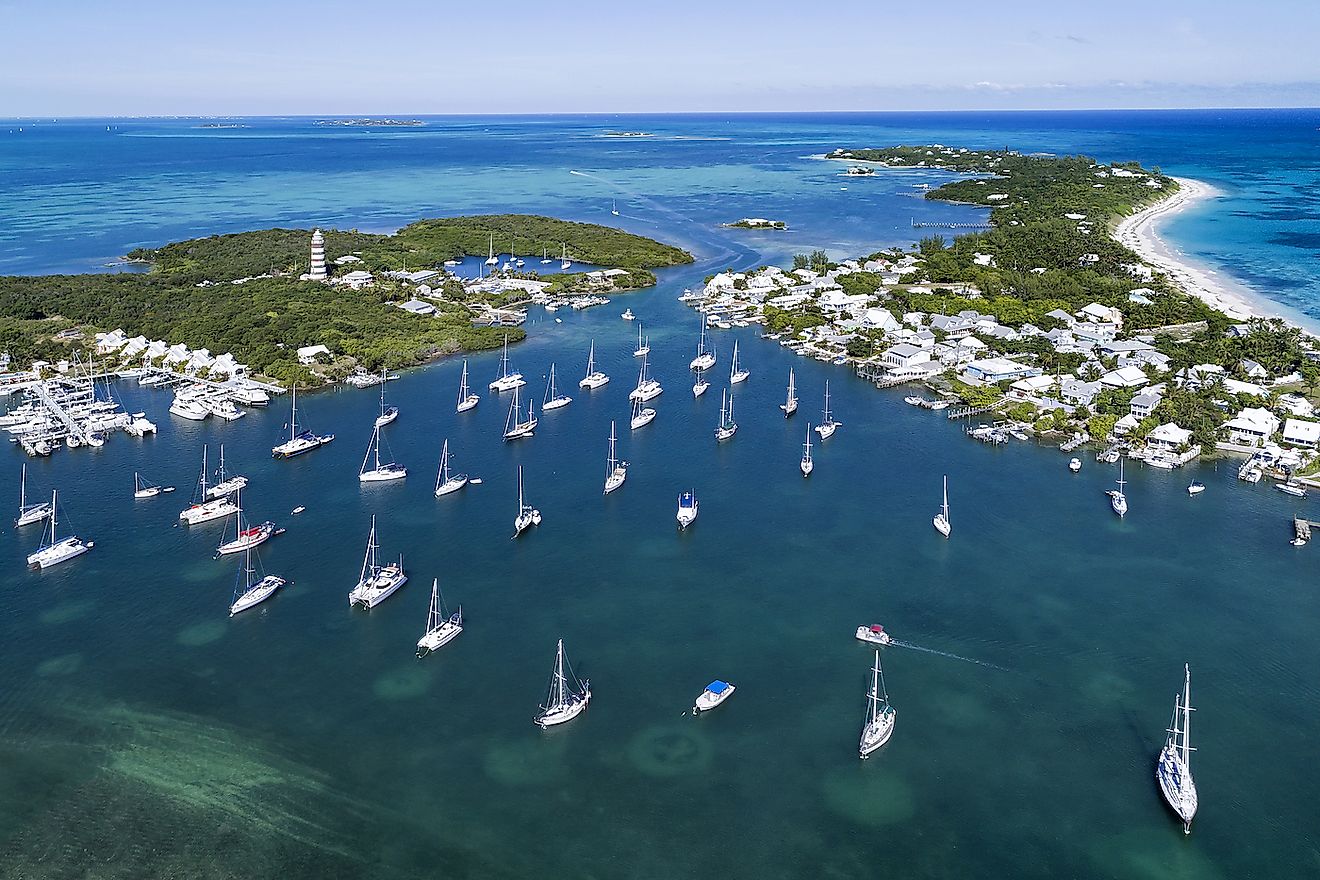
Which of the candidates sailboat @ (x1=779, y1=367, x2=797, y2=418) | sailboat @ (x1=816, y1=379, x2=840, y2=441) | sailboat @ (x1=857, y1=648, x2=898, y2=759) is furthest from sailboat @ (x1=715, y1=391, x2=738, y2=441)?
sailboat @ (x1=857, y1=648, x2=898, y2=759)

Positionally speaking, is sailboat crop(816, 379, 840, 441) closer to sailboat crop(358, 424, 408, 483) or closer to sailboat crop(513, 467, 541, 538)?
sailboat crop(513, 467, 541, 538)

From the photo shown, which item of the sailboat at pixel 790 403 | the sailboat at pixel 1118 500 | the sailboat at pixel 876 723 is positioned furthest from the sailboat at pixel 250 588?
the sailboat at pixel 1118 500

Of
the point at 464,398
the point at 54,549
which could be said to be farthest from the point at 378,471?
the point at 54,549

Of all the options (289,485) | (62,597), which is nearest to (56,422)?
(289,485)

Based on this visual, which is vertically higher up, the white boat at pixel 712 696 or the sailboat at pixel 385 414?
the sailboat at pixel 385 414

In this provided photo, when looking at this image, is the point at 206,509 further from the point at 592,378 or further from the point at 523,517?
the point at 592,378

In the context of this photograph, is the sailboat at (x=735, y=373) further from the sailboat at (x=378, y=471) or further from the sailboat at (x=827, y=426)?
the sailboat at (x=378, y=471)

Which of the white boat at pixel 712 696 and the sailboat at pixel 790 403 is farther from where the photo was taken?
the sailboat at pixel 790 403
